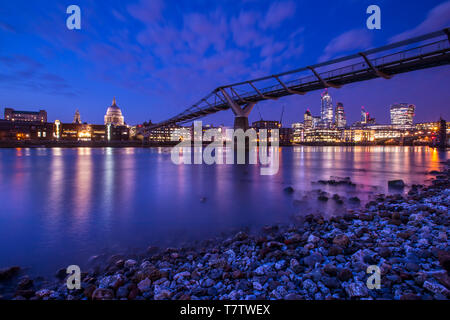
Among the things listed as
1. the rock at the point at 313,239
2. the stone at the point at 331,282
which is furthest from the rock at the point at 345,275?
the rock at the point at 313,239

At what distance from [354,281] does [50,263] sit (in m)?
5.53

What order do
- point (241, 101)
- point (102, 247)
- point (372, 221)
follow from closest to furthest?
point (102, 247), point (372, 221), point (241, 101)

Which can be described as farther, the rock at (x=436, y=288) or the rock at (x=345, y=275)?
the rock at (x=345, y=275)

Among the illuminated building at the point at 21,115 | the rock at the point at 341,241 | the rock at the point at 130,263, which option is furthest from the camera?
the illuminated building at the point at 21,115

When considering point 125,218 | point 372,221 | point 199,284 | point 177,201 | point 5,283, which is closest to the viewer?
point 199,284

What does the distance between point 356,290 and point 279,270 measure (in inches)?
43.5

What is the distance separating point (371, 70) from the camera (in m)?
21.2

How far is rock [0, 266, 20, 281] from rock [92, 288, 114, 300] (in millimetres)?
2202

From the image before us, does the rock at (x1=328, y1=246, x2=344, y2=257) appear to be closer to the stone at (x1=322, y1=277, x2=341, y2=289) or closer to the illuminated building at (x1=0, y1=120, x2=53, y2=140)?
the stone at (x1=322, y1=277, x2=341, y2=289)

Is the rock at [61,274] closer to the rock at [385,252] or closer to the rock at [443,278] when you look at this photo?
the rock at [385,252]

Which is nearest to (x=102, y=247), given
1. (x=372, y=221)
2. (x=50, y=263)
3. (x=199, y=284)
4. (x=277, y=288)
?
(x=50, y=263)

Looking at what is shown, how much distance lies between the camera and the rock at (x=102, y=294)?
298cm

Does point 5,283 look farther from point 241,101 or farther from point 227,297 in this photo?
point 241,101

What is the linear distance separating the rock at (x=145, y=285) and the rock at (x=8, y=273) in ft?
8.64
